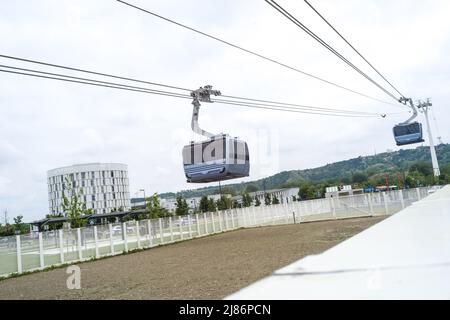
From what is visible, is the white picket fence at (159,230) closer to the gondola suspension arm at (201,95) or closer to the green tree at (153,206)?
the green tree at (153,206)

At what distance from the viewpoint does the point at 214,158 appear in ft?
56.7

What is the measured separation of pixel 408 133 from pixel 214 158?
53.6 ft

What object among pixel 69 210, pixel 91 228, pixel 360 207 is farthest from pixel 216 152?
pixel 360 207

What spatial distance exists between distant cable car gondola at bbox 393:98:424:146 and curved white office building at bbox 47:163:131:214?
3592 inches

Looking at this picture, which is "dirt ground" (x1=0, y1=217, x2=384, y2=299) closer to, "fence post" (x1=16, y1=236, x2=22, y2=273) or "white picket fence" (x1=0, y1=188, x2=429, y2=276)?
"fence post" (x1=16, y1=236, x2=22, y2=273)

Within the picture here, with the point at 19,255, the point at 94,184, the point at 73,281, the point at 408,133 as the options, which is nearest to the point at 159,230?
the point at 19,255

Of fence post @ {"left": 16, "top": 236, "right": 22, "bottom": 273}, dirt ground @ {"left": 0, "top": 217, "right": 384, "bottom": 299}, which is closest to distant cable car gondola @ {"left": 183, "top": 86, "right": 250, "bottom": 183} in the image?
dirt ground @ {"left": 0, "top": 217, "right": 384, "bottom": 299}

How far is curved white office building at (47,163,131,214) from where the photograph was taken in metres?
108

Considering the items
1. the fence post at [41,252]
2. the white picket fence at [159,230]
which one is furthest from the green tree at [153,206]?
the fence post at [41,252]

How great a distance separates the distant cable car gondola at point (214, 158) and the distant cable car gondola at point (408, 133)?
13.9m

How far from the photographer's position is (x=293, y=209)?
33.8 meters

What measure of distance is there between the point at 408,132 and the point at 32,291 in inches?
980

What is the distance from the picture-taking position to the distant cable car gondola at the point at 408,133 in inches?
1035
